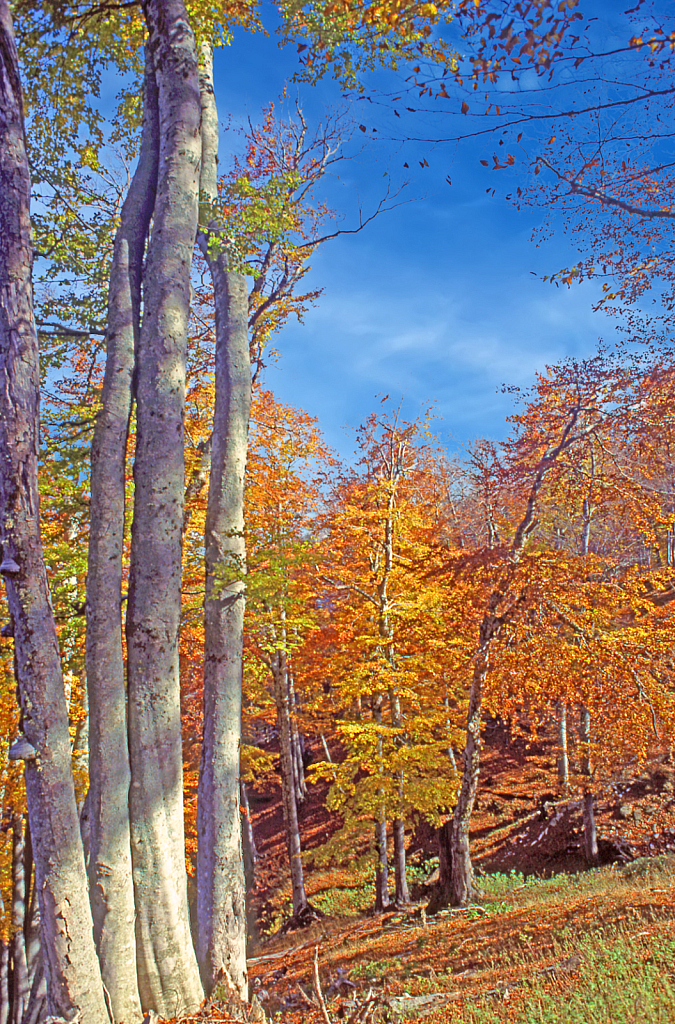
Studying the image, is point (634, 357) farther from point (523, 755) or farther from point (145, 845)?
point (523, 755)

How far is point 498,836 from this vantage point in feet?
55.2

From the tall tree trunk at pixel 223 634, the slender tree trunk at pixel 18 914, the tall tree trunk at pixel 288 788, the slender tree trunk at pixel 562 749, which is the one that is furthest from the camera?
the slender tree trunk at pixel 562 749

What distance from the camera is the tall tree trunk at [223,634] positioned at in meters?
5.34

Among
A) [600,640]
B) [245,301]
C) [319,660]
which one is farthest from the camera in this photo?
[319,660]

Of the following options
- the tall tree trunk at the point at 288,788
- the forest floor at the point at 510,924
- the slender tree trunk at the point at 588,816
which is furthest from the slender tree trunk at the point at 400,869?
the slender tree trunk at the point at 588,816

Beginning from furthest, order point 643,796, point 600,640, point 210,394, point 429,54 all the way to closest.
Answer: point 643,796
point 210,394
point 600,640
point 429,54

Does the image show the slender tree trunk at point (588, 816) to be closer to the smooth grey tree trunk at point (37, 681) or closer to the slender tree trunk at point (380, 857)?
the slender tree trunk at point (380, 857)

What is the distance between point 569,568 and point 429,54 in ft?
25.5

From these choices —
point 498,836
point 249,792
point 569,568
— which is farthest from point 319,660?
point 249,792

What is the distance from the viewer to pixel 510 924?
322 inches

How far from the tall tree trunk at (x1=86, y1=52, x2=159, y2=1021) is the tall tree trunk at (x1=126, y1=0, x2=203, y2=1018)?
0.18 metres

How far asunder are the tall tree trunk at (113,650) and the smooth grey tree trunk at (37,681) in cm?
34

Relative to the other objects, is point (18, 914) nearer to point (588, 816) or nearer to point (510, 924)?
point (510, 924)

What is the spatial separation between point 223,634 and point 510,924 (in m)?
6.19
